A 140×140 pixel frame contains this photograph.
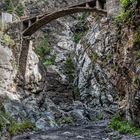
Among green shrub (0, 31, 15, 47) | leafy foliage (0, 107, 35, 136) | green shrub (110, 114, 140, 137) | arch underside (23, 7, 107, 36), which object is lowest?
leafy foliage (0, 107, 35, 136)

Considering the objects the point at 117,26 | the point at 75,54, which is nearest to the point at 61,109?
the point at 75,54

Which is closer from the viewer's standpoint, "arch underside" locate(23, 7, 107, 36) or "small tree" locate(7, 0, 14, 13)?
"arch underside" locate(23, 7, 107, 36)

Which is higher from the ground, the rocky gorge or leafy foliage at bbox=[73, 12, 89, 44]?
leafy foliage at bbox=[73, 12, 89, 44]

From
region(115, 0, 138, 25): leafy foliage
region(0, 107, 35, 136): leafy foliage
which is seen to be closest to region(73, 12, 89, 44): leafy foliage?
region(0, 107, 35, 136): leafy foliage

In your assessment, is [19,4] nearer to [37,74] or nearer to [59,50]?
[59,50]

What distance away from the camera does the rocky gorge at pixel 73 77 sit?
22.4 metres

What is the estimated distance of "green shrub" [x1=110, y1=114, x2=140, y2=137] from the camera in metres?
20.4

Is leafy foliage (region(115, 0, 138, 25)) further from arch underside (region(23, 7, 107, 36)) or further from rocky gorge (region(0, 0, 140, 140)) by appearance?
arch underside (region(23, 7, 107, 36))

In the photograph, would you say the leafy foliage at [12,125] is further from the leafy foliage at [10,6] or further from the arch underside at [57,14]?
the leafy foliage at [10,6]

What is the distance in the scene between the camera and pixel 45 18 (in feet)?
118

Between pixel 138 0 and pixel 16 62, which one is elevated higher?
pixel 138 0

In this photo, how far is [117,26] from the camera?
2380 centimetres

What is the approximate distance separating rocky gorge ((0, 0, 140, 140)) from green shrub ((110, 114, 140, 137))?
1.01ft

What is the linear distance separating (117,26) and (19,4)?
27.8 m
